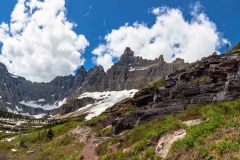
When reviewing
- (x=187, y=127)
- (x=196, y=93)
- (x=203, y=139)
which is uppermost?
(x=196, y=93)

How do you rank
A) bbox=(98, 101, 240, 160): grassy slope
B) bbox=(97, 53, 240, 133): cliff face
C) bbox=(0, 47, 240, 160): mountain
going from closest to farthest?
1. bbox=(98, 101, 240, 160): grassy slope
2. bbox=(0, 47, 240, 160): mountain
3. bbox=(97, 53, 240, 133): cliff face

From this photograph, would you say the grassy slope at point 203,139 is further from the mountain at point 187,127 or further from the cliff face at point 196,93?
the cliff face at point 196,93

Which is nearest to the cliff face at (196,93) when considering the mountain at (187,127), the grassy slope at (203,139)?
the mountain at (187,127)

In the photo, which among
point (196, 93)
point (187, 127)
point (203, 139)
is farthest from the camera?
point (196, 93)

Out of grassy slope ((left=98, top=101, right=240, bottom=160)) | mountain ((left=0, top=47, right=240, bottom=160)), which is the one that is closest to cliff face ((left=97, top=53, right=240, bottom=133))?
mountain ((left=0, top=47, right=240, bottom=160))

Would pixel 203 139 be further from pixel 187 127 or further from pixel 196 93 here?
pixel 196 93

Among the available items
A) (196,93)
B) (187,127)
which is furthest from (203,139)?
(196,93)

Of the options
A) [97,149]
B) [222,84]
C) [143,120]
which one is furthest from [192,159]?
[222,84]

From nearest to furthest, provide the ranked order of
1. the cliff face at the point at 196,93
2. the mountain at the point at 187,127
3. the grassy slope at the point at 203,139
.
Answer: the grassy slope at the point at 203,139
the mountain at the point at 187,127
the cliff face at the point at 196,93

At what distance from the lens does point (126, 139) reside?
3581 cm

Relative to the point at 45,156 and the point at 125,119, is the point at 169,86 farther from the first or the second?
the point at 45,156

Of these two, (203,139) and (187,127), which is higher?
(187,127)

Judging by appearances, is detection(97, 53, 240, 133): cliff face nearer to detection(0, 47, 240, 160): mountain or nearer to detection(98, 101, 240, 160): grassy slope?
detection(0, 47, 240, 160): mountain

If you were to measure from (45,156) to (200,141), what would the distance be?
32.2 m
